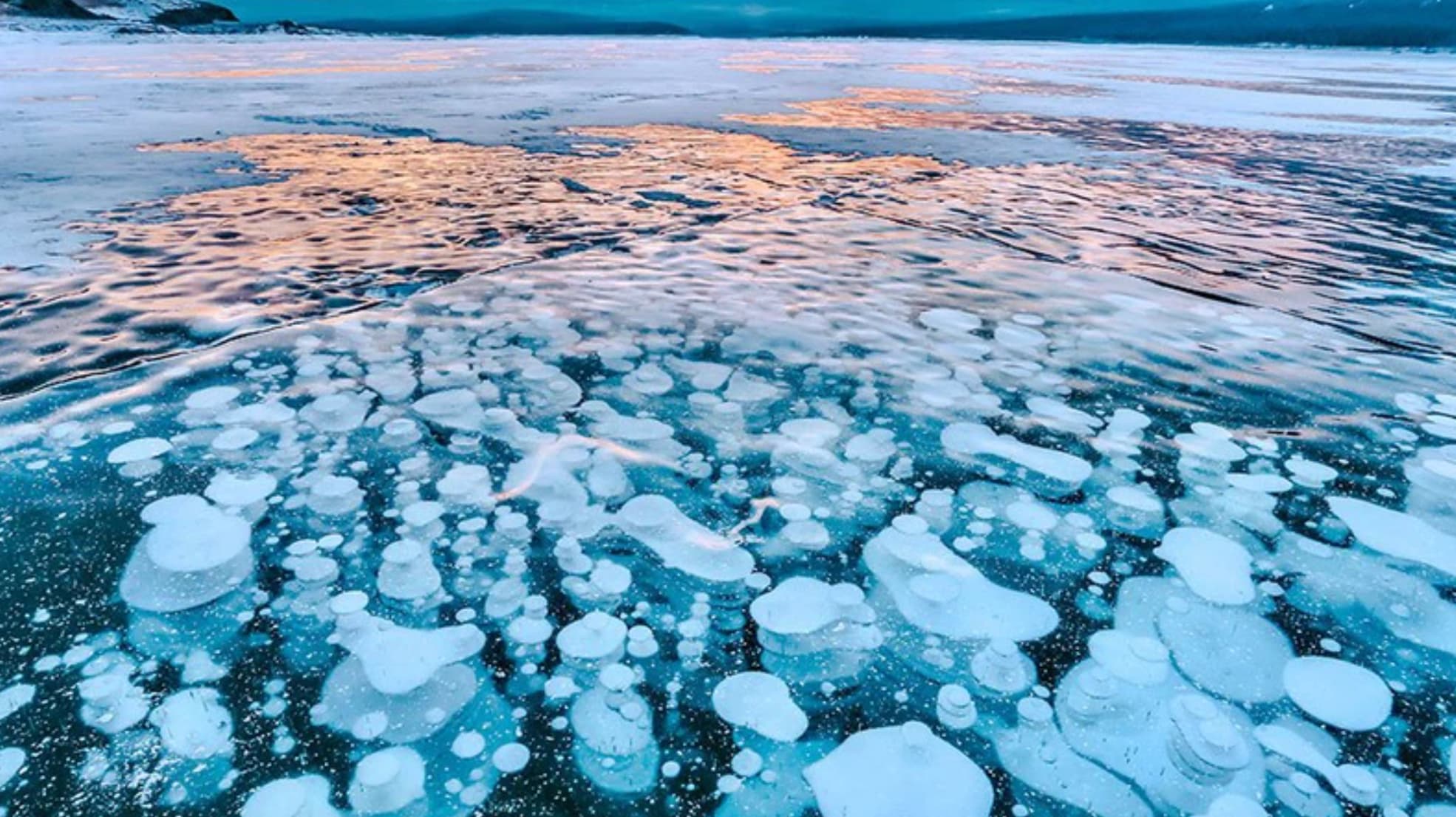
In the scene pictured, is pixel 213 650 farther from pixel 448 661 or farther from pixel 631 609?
pixel 631 609

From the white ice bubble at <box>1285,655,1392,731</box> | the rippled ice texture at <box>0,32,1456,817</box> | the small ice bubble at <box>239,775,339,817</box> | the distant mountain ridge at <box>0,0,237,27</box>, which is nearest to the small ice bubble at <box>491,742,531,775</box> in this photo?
the rippled ice texture at <box>0,32,1456,817</box>

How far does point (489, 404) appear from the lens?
2.36m

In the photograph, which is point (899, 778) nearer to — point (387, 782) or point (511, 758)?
point (511, 758)

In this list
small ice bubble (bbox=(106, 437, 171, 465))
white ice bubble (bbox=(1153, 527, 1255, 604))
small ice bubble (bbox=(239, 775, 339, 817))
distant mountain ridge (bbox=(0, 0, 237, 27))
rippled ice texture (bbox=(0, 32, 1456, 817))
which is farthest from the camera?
distant mountain ridge (bbox=(0, 0, 237, 27))

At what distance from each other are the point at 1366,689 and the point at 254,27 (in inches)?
2774

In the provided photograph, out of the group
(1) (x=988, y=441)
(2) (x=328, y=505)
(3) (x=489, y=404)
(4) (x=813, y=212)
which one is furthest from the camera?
(4) (x=813, y=212)

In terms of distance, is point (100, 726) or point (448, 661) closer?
point (100, 726)

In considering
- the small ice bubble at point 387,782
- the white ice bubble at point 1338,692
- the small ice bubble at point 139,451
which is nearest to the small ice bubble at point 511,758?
the small ice bubble at point 387,782

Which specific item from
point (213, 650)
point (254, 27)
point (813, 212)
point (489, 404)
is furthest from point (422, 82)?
point (254, 27)

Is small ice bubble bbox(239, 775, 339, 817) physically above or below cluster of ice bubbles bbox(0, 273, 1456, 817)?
above

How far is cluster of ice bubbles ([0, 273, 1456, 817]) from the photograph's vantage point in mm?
1188

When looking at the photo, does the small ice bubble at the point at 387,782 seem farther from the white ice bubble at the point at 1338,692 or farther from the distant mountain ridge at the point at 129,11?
the distant mountain ridge at the point at 129,11

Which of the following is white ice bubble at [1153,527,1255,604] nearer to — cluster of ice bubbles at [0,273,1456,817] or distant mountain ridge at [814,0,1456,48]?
cluster of ice bubbles at [0,273,1456,817]

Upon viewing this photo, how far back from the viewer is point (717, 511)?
187cm
